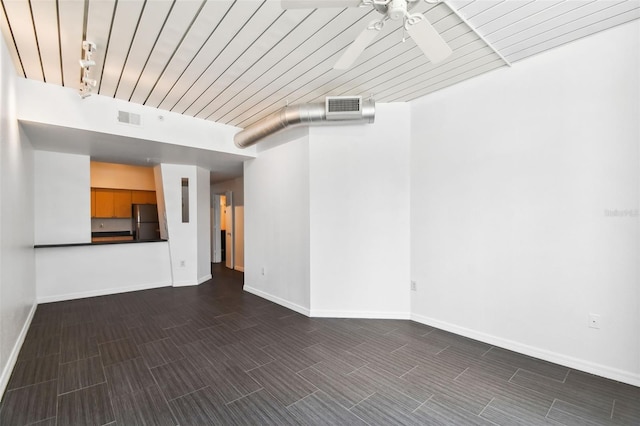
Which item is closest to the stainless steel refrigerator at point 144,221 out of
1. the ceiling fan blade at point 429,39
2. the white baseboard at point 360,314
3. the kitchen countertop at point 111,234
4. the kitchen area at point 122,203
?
the kitchen area at point 122,203

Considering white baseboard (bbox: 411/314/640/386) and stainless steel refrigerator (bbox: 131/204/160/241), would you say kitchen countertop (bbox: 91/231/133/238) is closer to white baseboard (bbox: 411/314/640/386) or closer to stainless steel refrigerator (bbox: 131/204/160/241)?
stainless steel refrigerator (bbox: 131/204/160/241)

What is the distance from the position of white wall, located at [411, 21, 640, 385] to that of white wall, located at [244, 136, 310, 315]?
161 centimetres

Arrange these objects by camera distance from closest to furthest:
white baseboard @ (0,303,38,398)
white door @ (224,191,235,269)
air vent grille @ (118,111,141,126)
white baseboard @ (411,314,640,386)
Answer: white baseboard @ (0,303,38,398) → white baseboard @ (411,314,640,386) → air vent grille @ (118,111,141,126) → white door @ (224,191,235,269)

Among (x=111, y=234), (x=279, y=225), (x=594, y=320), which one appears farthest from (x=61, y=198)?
(x=594, y=320)

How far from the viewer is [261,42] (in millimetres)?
2344

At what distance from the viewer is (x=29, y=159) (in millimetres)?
3793

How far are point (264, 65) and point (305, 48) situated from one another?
0.50 m

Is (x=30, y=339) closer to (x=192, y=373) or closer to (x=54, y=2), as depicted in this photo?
(x=192, y=373)

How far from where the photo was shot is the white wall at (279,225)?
3.89 m

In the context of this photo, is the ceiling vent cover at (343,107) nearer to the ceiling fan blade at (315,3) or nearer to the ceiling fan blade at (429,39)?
the ceiling fan blade at (429,39)

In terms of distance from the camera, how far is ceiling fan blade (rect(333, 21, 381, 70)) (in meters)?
1.69

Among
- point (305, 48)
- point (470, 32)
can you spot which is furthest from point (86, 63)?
point (470, 32)

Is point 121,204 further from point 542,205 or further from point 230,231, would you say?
point 542,205

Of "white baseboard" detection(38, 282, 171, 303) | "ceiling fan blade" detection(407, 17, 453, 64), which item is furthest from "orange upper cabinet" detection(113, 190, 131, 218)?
"ceiling fan blade" detection(407, 17, 453, 64)
